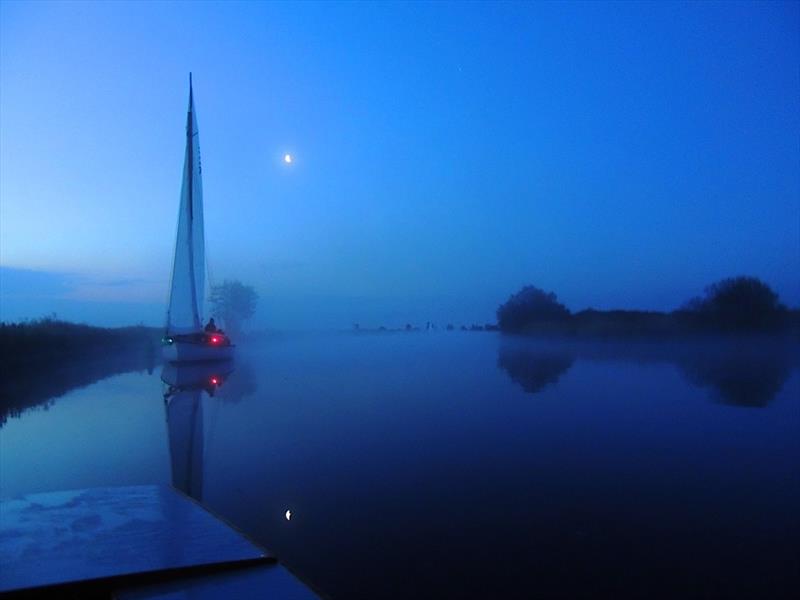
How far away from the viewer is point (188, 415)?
15.0 m

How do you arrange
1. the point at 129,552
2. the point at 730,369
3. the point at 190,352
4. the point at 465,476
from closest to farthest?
the point at 129,552 < the point at 465,476 < the point at 190,352 < the point at 730,369

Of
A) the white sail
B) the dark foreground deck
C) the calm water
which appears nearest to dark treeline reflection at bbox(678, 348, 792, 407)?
the calm water

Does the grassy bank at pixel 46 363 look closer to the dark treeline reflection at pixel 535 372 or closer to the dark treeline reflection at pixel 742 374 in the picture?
the dark treeline reflection at pixel 535 372

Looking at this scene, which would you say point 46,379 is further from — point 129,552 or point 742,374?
point 742,374

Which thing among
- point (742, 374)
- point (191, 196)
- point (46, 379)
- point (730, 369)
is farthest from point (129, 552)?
point (730, 369)

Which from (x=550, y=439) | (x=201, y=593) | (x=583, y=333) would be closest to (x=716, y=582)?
(x=201, y=593)

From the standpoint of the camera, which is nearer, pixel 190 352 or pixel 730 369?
pixel 190 352

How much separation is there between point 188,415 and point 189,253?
56.2ft

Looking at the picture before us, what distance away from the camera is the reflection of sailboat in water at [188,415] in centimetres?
944

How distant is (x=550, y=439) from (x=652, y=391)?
10825 mm

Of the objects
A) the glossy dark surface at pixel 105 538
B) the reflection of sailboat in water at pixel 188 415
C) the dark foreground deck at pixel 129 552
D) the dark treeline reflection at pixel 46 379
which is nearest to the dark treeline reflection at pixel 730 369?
the reflection of sailboat in water at pixel 188 415

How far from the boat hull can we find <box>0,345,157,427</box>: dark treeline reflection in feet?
7.96

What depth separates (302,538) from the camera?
677 cm

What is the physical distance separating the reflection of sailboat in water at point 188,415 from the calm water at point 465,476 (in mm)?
77
